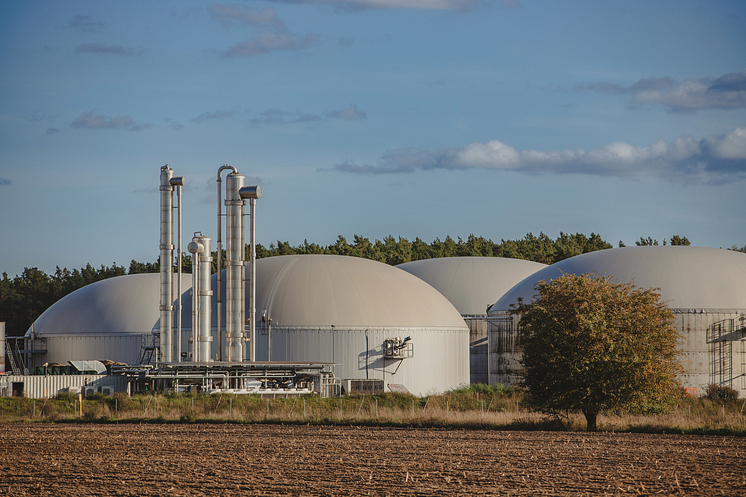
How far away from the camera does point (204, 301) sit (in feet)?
166

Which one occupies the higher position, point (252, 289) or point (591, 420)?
point (252, 289)

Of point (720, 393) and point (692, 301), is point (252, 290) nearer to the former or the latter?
point (692, 301)

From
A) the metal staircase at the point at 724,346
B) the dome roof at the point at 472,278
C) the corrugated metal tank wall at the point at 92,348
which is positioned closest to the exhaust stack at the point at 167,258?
the corrugated metal tank wall at the point at 92,348

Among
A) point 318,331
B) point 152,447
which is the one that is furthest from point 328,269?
point 152,447

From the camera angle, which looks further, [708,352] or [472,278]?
[472,278]

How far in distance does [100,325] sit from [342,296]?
890 inches

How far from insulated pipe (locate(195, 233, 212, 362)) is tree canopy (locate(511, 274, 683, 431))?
70.5 ft

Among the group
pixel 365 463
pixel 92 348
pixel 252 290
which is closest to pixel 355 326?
pixel 252 290

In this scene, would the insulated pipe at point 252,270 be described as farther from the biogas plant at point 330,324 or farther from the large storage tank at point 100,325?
the large storage tank at point 100,325

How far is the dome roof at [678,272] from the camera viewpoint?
50.3 meters

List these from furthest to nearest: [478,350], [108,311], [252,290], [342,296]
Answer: [108,311], [478,350], [342,296], [252,290]

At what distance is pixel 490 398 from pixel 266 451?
25.0 m

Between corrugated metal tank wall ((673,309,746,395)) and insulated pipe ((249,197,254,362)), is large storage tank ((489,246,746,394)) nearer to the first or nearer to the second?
corrugated metal tank wall ((673,309,746,395))

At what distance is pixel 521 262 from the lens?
83625mm
